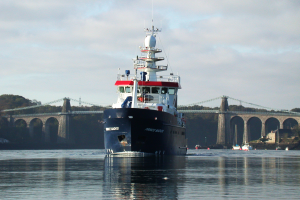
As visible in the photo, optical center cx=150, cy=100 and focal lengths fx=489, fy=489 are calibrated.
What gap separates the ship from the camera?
44031 millimetres

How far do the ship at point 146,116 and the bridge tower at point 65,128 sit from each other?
127 meters

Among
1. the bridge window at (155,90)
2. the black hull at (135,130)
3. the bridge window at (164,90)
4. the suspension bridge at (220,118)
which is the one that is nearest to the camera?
the black hull at (135,130)

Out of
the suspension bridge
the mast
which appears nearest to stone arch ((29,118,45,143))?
the suspension bridge

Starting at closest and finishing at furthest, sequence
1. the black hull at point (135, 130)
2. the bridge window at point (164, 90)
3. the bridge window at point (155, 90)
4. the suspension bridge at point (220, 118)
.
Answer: the black hull at point (135, 130)
the bridge window at point (155, 90)
the bridge window at point (164, 90)
the suspension bridge at point (220, 118)

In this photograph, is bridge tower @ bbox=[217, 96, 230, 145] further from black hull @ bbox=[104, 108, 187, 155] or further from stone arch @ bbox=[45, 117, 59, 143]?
black hull @ bbox=[104, 108, 187, 155]

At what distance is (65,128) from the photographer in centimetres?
18850

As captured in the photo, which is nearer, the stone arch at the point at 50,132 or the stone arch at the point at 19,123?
the stone arch at the point at 50,132

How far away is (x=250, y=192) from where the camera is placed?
55.4 ft

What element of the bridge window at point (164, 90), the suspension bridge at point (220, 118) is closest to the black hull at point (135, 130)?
the bridge window at point (164, 90)

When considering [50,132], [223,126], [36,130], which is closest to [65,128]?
[50,132]

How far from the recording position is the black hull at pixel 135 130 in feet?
144

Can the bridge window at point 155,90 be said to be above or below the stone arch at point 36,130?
above

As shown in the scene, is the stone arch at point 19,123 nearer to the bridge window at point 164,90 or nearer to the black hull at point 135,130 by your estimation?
the bridge window at point 164,90

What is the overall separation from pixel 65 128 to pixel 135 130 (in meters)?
148
